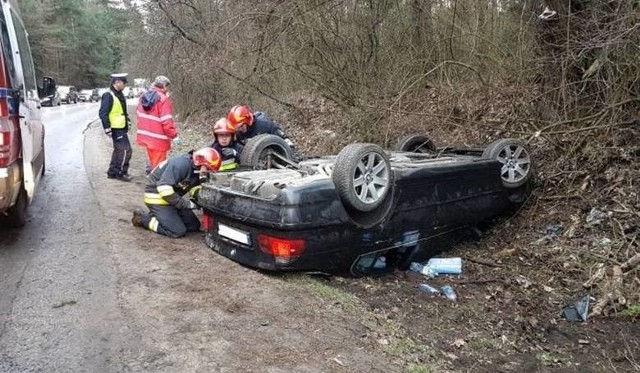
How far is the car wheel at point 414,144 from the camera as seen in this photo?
6917 millimetres

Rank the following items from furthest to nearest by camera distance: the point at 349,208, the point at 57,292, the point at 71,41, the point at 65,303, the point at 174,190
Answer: the point at 71,41 < the point at 174,190 < the point at 349,208 < the point at 57,292 < the point at 65,303

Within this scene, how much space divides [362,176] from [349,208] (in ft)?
0.98

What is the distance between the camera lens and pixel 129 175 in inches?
360

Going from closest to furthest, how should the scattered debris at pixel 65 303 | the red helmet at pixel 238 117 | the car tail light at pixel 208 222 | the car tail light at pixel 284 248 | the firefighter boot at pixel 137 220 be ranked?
the scattered debris at pixel 65 303 → the car tail light at pixel 284 248 → the car tail light at pixel 208 222 → the firefighter boot at pixel 137 220 → the red helmet at pixel 238 117

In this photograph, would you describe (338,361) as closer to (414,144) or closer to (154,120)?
(414,144)

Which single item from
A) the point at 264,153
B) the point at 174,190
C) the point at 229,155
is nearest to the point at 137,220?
the point at 174,190

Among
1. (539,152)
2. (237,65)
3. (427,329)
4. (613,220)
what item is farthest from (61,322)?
(237,65)

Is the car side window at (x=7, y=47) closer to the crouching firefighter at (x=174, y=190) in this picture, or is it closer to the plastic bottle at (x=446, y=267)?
the crouching firefighter at (x=174, y=190)

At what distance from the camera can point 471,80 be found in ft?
31.6

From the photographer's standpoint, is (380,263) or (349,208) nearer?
(349,208)

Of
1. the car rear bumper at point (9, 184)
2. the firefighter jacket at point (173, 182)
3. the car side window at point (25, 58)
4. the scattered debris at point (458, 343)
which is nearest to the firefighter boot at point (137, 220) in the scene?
the firefighter jacket at point (173, 182)

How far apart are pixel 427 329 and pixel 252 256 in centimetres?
154

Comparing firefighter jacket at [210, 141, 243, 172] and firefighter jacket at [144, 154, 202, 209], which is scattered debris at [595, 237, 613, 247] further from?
firefighter jacket at [144, 154, 202, 209]

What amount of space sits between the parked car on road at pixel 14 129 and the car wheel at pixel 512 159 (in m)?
4.61
